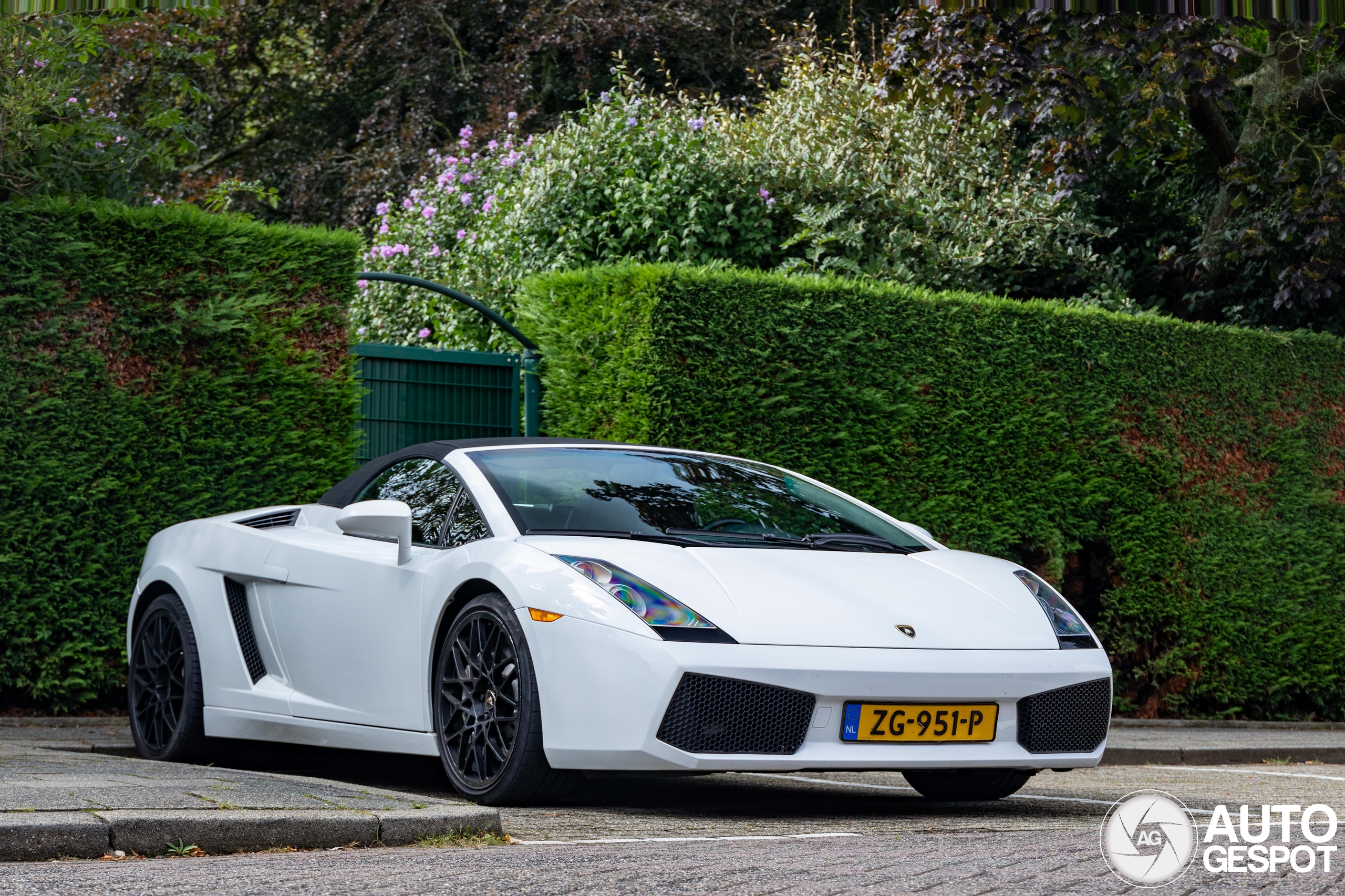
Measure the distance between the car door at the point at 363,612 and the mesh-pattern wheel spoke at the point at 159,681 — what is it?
0.71 m

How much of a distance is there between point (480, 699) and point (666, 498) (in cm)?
111

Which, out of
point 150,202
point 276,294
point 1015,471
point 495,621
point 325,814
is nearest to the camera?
point 325,814

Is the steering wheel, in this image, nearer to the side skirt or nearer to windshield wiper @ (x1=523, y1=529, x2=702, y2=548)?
windshield wiper @ (x1=523, y1=529, x2=702, y2=548)

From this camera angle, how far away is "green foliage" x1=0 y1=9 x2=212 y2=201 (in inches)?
344

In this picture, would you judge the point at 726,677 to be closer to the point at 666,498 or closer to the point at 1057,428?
the point at 666,498

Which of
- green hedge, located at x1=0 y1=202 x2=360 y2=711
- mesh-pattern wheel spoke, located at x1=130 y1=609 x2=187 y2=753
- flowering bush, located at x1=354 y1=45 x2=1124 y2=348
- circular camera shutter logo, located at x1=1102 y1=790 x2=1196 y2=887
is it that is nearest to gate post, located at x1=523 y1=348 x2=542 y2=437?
green hedge, located at x1=0 y1=202 x2=360 y2=711

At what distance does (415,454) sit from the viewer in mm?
6414

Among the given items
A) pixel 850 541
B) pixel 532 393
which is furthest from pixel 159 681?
pixel 532 393

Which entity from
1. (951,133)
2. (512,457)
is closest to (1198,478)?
(951,133)

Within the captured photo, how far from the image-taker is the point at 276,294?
909 centimetres

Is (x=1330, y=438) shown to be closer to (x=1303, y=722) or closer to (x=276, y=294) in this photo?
(x=1303, y=722)

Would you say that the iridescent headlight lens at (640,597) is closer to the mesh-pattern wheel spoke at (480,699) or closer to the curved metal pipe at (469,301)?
the mesh-pattern wheel spoke at (480,699)

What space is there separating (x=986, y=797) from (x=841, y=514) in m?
1.21

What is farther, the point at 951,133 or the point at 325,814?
the point at 951,133
